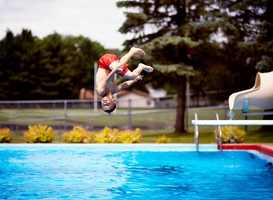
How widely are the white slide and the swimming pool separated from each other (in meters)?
1.14

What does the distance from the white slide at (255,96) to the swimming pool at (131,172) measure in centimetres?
114

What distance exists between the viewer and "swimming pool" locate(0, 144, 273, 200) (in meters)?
5.81

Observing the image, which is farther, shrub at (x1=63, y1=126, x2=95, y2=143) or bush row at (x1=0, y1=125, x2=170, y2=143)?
shrub at (x1=63, y1=126, x2=95, y2=143)

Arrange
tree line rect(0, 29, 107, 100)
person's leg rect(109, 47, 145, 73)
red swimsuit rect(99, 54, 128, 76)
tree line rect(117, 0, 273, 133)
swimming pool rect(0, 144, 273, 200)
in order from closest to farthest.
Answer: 1. swimming pool rect(0, 144, 273, 200)
2. person's leg rect(109, 47, 145, 73)
3. red swimsuit rect(99, 54, 128, 76)
4. tree line rect(117, 0, 273, 133)
5. tree line rect(0, 29, 107, 100)

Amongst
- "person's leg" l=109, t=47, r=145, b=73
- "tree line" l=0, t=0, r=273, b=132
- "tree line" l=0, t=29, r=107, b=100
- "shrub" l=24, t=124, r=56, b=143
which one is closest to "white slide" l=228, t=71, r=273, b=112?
"person's leg" l=109, t=47, r=145, b=73

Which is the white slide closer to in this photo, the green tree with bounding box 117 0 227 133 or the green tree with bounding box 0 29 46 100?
the green tree with bounding box 117 0 227 133

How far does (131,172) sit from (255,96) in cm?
345

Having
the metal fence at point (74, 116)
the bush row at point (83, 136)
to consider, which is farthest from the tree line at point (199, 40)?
the bush row at point (83, 136)

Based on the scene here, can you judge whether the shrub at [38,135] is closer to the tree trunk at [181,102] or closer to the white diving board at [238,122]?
the white diving board at [238,122]

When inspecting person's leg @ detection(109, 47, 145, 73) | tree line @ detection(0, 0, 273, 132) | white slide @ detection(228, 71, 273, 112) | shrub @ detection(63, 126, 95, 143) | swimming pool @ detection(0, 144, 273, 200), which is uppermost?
tree line @ detection(0, 0, 273, 132)

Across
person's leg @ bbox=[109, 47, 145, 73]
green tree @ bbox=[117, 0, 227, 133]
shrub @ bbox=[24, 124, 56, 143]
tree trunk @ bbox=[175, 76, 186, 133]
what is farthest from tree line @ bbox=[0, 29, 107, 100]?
person's leg @ bbox=[109, 47, 145, 73]

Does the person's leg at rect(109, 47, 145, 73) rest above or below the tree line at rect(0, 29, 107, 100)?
below

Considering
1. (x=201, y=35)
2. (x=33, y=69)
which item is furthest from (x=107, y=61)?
(x=33, y=69)

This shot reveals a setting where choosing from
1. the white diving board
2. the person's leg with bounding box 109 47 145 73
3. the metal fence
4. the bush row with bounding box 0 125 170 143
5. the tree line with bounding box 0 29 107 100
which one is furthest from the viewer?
the tree line with bounding box 0 29 107 100
